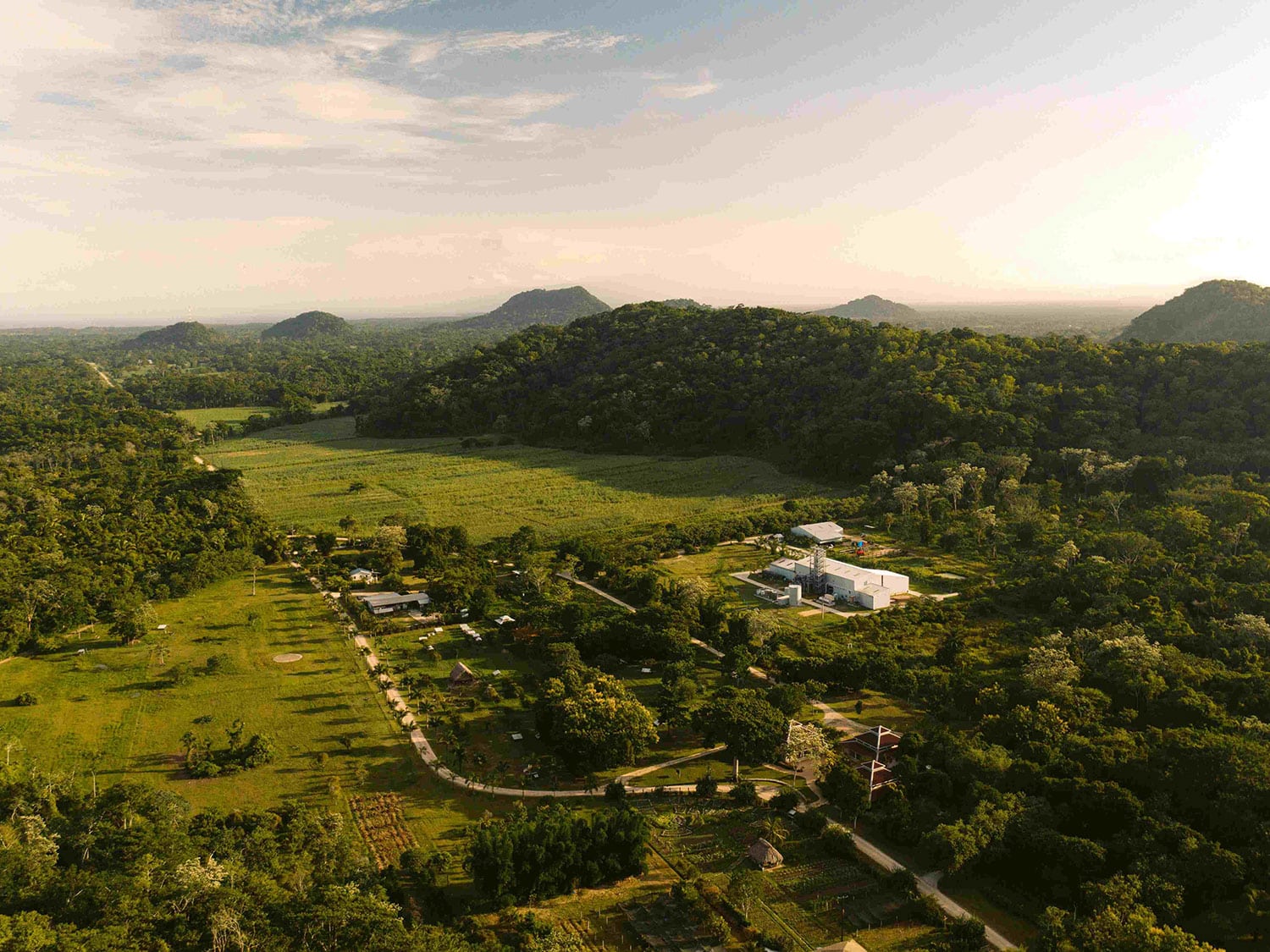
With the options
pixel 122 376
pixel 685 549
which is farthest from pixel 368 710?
pixel 122 376

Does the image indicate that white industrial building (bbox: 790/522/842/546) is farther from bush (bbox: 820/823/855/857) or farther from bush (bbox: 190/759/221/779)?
bush (bbox: 190/759/221/779)

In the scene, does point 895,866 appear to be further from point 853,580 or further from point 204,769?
point 204,769

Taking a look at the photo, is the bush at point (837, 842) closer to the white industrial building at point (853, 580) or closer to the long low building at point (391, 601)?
the white industrial building at point (853, 580)

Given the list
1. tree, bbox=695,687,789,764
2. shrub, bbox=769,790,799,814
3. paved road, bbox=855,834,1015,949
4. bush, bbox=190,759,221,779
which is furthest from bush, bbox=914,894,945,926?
bush, bbox=190,759,221,779

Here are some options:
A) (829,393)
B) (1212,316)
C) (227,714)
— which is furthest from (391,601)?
(1212,316)

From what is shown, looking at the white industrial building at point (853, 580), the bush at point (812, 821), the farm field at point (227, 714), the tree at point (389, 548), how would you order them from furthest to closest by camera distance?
the tree at point (389, 548), the white industrial building at point (853, 580), the farm field at point (227, 714), the bush at point (812, 821)

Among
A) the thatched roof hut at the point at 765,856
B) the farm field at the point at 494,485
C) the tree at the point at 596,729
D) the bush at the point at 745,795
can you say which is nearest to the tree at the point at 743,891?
the thatched roof hut at the point at 765,856

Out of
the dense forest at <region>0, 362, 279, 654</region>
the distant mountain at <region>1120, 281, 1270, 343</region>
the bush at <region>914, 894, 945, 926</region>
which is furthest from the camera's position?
the distant mountain at <region>1120, 281, 1270, 343</region>
